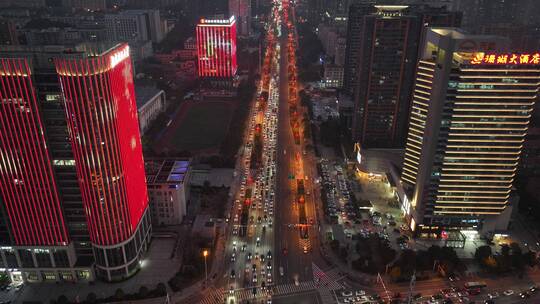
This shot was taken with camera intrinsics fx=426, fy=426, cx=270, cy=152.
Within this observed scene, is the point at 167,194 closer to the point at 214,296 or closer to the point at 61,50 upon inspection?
the point at 214,296

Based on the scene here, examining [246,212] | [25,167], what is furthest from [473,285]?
[25,167]

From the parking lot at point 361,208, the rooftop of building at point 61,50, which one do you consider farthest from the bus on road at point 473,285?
the rooftop of building at point 61,50

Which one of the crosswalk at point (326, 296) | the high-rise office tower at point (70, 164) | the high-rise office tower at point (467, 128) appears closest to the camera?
the high-rise office tower at point (70, 164)

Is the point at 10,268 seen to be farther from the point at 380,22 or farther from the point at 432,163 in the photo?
the point at 380,22

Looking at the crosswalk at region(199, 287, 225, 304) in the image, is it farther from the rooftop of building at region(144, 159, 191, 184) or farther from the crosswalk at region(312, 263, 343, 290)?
the rooftop of building at region(144, 159, 191, 184)

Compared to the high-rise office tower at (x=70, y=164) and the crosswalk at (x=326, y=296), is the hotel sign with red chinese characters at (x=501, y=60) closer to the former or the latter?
the crosswalk at (x=326, y=296)

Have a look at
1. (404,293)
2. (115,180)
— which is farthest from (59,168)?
(404,293)
